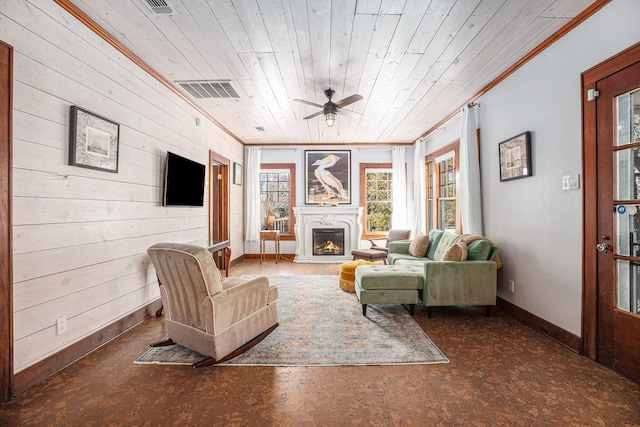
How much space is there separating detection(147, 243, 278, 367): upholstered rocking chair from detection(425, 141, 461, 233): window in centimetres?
349

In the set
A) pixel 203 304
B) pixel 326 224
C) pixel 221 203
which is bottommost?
pixel 203 304

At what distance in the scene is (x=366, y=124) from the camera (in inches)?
207

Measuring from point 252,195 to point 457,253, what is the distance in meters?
4.68

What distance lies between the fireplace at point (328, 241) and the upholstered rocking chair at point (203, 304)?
4.17 m

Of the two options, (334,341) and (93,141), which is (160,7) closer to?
(93,141)

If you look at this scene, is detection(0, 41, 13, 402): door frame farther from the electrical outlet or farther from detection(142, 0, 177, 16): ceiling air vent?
detection(142, 0, 177, 16): ceiling air vent

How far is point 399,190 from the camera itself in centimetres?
671

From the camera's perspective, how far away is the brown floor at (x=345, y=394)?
1661mm

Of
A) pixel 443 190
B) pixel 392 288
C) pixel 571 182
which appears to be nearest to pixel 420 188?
pixel 443 190

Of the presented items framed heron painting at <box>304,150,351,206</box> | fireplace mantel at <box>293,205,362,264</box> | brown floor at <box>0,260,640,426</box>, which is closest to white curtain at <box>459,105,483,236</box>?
brown floor at <box>0,260,640,426</box>

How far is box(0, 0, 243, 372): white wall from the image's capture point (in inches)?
74.4

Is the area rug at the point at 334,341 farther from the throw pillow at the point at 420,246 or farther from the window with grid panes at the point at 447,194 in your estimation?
the window with grid panes at the point at 447,194

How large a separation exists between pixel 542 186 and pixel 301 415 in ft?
9.39

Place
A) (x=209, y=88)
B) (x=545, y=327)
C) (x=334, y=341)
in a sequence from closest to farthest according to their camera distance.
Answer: (x=334, y=341), (x=545, y=327), (x=209, y=88)
